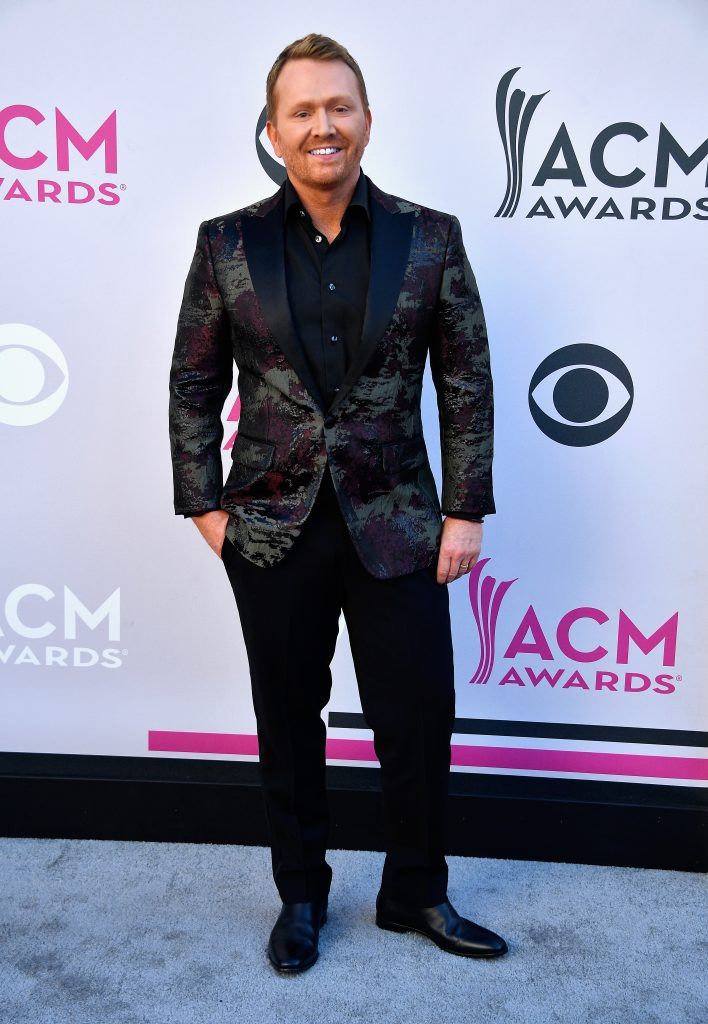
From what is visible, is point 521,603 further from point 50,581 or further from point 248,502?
point 50,581

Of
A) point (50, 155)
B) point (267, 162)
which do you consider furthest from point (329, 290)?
point (50, 155)

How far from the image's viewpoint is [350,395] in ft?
5.71

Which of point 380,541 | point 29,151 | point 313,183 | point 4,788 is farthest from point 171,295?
point 4,788

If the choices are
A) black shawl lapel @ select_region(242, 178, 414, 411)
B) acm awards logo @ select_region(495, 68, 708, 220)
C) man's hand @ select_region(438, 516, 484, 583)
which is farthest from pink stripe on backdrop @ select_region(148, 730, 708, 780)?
acm awards logo @ select_region(495, 68, 708, 220)

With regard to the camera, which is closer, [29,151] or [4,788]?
[29,151]

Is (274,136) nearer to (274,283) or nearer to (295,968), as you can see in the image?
(274,283)

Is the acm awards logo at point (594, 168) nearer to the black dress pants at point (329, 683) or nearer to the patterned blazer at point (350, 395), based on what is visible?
the patterned blazer at point (350, 395)

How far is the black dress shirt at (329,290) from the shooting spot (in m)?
1.74

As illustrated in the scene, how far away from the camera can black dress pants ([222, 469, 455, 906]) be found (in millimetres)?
1818

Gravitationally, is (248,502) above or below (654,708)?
above

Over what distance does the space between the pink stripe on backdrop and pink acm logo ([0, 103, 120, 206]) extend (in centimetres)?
133

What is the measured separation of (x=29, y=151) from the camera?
224 centimetres

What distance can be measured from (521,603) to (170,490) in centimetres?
90

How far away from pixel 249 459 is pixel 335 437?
18cm
